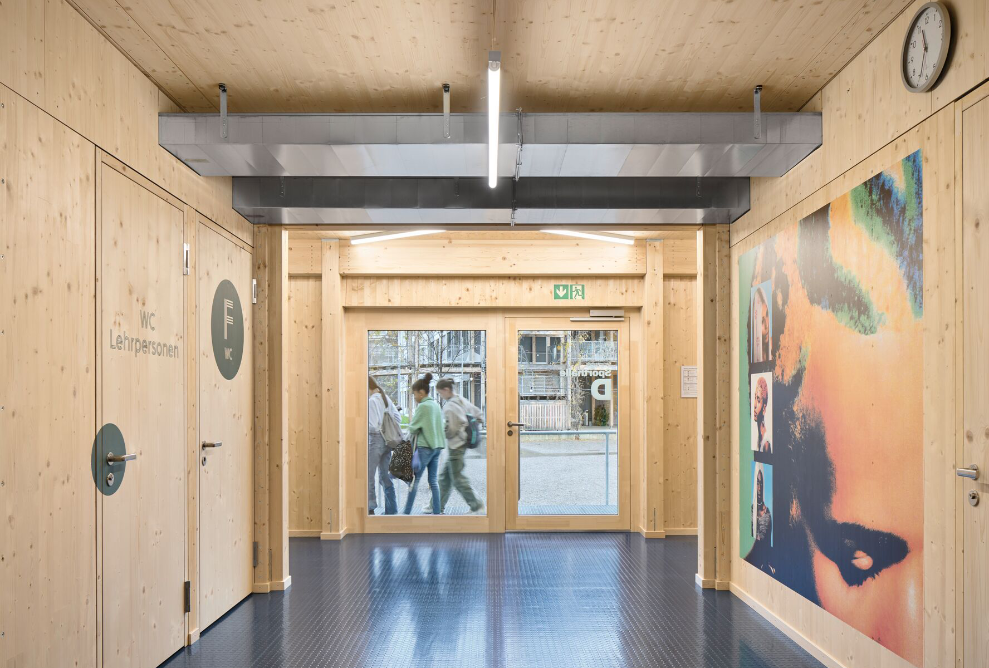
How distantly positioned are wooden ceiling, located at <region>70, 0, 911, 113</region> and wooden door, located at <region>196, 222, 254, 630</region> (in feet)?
3.40

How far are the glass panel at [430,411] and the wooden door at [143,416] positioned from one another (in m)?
3.14

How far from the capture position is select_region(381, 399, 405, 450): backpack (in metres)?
7.11

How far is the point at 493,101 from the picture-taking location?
2.97 meters

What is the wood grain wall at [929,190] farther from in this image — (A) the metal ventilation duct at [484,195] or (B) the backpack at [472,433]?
(B) the backpack at [472,433]

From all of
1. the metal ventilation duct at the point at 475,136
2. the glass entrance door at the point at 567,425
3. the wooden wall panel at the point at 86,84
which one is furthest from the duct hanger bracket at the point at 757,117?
the glass entrance door at the point at 567,425

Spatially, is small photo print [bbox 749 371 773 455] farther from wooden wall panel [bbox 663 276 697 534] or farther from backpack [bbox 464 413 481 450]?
backpack [bbox 464 413 481 450]

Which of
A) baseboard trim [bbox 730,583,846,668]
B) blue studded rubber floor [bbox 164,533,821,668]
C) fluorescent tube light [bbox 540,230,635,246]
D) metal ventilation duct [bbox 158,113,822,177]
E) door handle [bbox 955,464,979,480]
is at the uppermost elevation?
metal ventilation duct [bbox 158,113,822,177]

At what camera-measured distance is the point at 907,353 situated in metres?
3.04

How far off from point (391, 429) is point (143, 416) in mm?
3632

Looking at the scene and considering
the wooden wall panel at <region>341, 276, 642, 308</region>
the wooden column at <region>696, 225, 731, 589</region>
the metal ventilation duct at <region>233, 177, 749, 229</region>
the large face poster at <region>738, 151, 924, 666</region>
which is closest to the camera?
the large face poster at <region>738, 151, 924, 666</region>

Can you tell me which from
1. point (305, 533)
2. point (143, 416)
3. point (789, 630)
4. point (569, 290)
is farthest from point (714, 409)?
point (305, 533)

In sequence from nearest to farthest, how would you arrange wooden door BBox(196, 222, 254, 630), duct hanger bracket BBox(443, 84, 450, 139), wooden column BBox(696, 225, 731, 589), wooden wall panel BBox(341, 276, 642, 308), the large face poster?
1. the large face poster
2. duct hanger bracket BBox(443, 84, 450, 139)
3. wooden door BBox(196, 222, 254, 630)
4. wooden column BBox(696, 225, 731, 589)
5. wooden wall panel BBox(341, 276, 642, 308)

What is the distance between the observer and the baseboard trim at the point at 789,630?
371 cm

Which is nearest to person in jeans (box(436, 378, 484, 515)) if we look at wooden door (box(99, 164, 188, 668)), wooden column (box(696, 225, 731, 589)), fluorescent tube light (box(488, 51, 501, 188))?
wooden column (box(696, 225, 731, 589))
